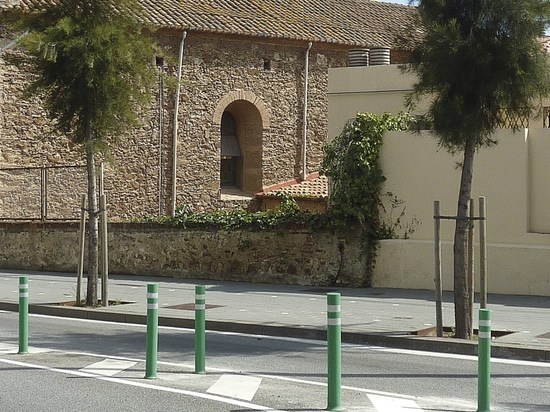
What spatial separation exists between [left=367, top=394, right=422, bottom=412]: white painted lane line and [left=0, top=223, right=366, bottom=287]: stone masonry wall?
35.9 feet

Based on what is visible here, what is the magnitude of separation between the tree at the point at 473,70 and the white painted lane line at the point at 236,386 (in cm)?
356

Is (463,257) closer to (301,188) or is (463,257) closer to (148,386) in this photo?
(148,386)

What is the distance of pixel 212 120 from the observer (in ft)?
104

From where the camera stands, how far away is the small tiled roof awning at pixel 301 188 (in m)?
31.5

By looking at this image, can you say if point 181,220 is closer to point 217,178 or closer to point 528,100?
point 217,178

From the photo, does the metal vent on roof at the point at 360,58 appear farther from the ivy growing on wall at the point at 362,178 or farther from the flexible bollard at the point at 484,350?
the flexible bollard at the point at 484,350

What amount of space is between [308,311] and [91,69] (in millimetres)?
5229

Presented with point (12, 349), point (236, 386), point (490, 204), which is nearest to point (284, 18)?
point (490, 204)

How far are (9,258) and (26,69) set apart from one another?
10.3 metres

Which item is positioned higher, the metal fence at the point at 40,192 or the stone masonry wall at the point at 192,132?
the stone masonry wall at the point at 192,132

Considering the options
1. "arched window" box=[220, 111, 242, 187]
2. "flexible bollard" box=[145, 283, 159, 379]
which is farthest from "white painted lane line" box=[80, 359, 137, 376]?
"arched window" box=[220, 111, 242, 187]

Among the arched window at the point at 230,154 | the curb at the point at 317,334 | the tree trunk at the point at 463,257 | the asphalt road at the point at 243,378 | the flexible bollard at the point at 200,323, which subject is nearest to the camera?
the asphalt road at the point at 243,378

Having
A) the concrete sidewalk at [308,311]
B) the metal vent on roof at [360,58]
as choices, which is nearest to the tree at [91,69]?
the concrete sidewalk at [308,311]

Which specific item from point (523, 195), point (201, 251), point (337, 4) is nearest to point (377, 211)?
point (523, 195)
